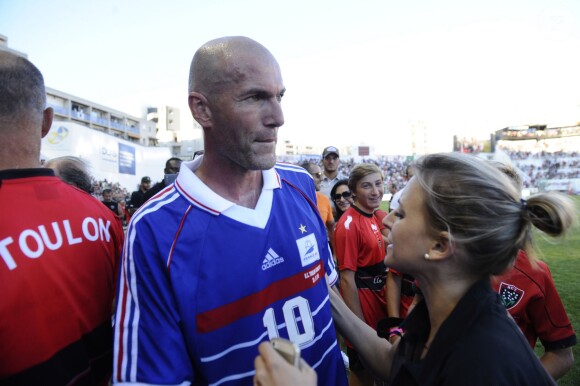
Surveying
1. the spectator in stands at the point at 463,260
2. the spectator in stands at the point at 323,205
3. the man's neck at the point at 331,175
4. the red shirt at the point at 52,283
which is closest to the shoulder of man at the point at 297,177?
the spectator in stands at the point at 463,260

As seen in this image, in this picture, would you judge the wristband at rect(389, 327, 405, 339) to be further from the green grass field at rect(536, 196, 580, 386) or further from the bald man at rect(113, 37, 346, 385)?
the green grass field at rect(536, 196, 580, 386)

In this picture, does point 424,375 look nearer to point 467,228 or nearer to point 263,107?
point 467,228

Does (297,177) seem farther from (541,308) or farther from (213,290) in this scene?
(541,308)

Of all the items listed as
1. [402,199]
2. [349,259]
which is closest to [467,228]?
[402,199]

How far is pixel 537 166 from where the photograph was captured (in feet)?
167

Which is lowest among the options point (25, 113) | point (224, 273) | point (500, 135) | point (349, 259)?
point (349, 259)

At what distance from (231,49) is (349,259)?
256 centimetres

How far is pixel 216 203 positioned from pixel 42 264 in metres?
0.68

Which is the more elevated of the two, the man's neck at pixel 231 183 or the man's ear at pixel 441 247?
the man's neck at pixel 231 183

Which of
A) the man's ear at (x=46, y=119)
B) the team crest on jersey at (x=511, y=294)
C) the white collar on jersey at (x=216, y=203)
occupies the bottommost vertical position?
the team crest on jersey at (x=511, y=294)

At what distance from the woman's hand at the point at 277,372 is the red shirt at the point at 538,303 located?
5.26 feet

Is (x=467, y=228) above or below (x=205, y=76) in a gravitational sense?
below

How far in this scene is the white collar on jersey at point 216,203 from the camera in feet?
5.33

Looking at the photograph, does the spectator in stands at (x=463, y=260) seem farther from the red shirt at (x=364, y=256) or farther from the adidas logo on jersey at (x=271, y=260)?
the red shirt at (x=364, y=256)
